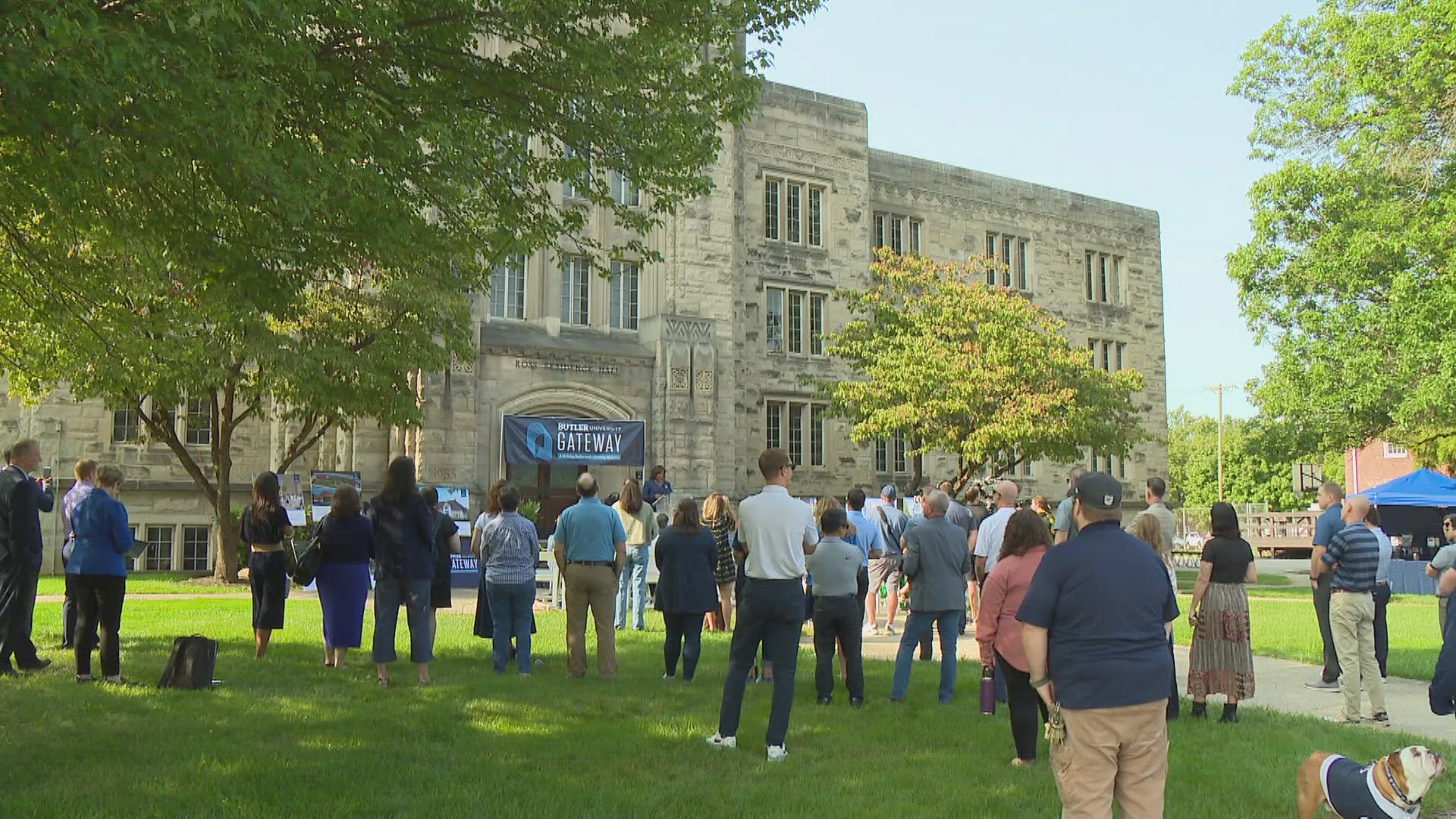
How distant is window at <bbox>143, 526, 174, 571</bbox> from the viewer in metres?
24.9

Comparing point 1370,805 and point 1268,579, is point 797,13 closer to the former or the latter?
point 1370,805

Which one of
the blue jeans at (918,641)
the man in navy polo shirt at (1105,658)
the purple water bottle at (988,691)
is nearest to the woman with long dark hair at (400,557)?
the blue jeans at (918,641)

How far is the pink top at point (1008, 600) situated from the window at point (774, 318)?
79.1ft

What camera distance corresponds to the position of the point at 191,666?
9.58 metres

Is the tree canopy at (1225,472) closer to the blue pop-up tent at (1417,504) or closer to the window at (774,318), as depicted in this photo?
the blue pop-up tent at (1417,504)

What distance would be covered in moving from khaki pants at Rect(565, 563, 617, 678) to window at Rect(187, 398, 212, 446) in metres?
17.1

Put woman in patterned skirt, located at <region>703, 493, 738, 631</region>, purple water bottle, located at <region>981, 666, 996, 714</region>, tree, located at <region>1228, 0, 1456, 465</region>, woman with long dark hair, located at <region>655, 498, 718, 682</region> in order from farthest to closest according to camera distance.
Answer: tree, located at <region>1228, 0, 1456, 465</region>
woman in patterned skirt, located at <region>703, 493, 738, 631</region>
woman with long dark hair, located at <region>655, 498, 718, 682</region>
purple water bottle, located at <region>981, 666, 996, 714</region>

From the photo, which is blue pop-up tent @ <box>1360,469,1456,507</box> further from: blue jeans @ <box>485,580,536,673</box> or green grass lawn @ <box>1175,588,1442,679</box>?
blue jeans @ <box>485,580,536,673</box>

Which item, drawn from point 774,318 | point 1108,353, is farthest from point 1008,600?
point 1108,353

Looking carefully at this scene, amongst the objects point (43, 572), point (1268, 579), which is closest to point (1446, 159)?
point (1268, 579)

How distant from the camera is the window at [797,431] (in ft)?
105

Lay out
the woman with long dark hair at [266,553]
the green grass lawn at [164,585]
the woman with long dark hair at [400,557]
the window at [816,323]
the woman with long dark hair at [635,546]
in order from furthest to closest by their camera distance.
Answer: the window at [816,323] → the green grass lawn at [164,585] → the woman with long dark hair at [635,546] → the woman with long dark hair at [266,553] → the woman with long dark hair at [400,557]

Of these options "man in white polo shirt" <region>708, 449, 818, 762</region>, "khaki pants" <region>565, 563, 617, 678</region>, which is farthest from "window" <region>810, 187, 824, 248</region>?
"man in white polo shirt" <region>708, 449, 818, 762</region>

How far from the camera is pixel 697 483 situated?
27.7m
